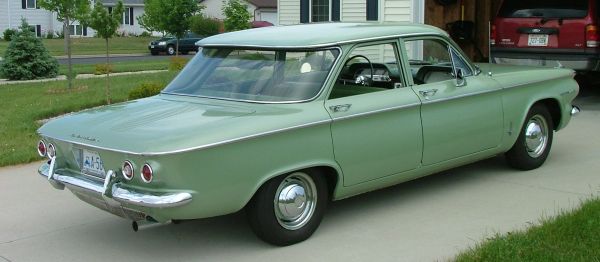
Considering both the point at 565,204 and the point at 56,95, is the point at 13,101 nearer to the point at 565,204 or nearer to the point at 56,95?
the point at 56,95

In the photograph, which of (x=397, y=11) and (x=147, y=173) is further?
(x=397, y=11)

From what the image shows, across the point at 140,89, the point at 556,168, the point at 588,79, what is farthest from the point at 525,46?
the point at 140,89

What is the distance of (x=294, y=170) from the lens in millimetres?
4809

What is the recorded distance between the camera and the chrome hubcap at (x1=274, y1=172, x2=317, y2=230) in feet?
15.9

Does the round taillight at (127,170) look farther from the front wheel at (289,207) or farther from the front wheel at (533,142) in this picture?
the front wheel at (533,142)

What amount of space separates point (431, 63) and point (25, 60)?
52.7 ft

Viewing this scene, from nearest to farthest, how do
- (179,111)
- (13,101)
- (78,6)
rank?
(179,111) → (13,101) → (78,6)

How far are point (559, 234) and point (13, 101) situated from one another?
36.0ft

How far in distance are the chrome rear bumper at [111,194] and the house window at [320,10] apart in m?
10.4

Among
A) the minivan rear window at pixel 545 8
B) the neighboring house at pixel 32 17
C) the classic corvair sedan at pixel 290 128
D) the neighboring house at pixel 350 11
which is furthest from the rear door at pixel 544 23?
the neighboring house at pixel 32 17

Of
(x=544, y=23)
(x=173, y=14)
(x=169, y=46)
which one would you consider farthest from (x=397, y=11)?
(x=169, y=46)

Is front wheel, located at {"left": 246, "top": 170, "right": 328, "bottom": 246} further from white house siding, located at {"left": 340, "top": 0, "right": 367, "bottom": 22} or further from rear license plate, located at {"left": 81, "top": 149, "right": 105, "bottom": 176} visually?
white house siding, located at {"left": 340, "top": 0, "right": 367, "bottom": 22}

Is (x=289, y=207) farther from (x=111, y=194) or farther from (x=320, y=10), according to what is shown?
(x=320, y=10)

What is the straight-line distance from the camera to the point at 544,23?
1136 centimetres
